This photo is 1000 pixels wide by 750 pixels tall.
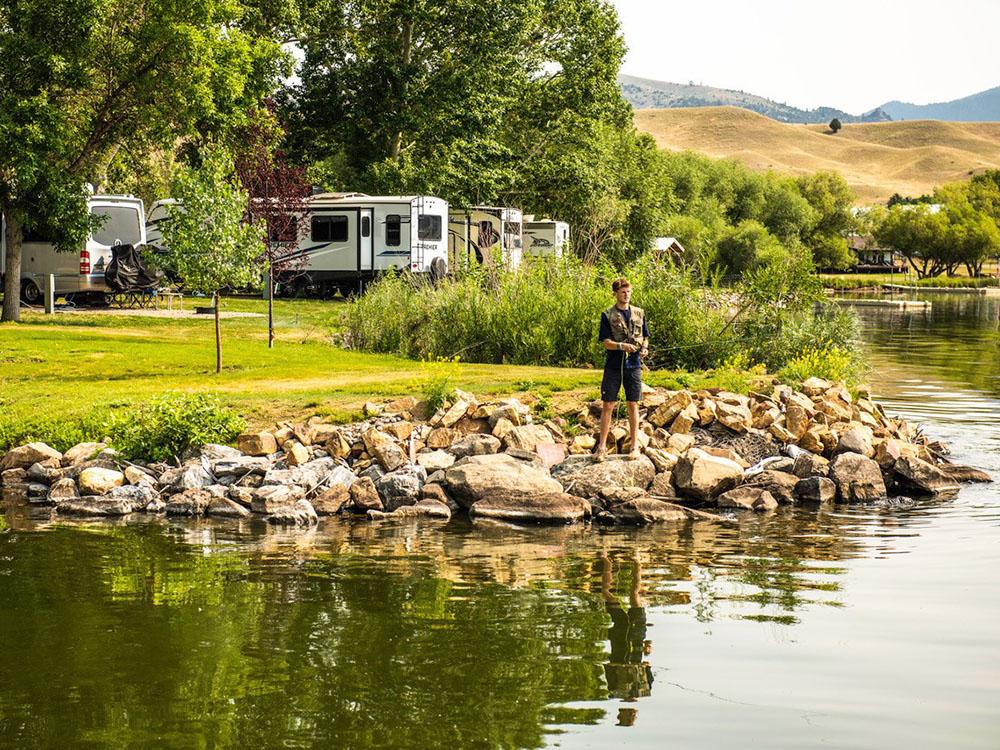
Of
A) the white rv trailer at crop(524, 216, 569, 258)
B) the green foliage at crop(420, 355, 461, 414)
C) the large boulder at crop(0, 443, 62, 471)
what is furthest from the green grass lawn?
the white rv trailer at crop(524, 216, 569, 258)

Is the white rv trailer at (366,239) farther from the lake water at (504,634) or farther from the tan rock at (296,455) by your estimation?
the lake water at (504,634)

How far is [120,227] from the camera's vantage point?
114ft

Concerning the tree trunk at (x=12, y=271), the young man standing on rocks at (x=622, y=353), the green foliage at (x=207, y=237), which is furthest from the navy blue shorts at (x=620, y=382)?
the tree trunk at (x=12, y=271)

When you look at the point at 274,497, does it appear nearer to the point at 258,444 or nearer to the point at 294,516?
the point at 294,516

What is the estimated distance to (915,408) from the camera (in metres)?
24.4

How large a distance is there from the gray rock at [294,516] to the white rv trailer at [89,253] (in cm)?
2107

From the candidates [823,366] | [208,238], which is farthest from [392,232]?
[823,366]

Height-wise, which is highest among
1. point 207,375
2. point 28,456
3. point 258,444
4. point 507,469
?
point 207,375

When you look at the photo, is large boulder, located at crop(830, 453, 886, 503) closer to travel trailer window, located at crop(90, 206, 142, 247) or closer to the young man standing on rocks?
the young man standing on rocks

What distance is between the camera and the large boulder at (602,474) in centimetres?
1478

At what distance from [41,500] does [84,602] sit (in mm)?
5319

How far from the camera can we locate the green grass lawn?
1767 cm

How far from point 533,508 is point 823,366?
807cm

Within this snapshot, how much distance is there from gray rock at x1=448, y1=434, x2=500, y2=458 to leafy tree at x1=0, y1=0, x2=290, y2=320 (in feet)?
52.9
